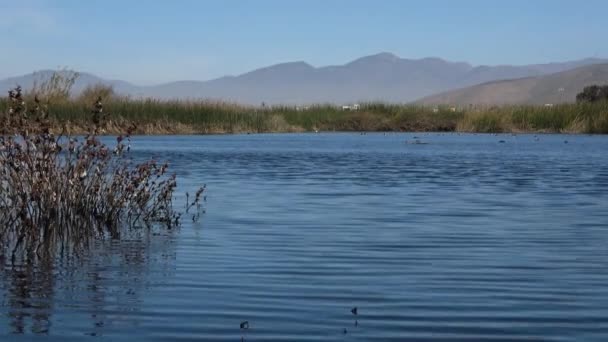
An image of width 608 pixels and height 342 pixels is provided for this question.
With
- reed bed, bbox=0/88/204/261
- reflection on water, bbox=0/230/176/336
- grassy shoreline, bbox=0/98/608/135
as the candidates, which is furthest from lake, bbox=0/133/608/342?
grassy shoreline, bbox=0/98/608/135

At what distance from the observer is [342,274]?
1188 cm

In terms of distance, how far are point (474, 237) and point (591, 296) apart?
479cm

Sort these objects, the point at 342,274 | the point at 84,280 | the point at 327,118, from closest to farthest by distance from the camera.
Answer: the point at 84,280 < the point at 342,274 < the point at 327,118

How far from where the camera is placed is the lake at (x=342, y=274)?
9.18 meters

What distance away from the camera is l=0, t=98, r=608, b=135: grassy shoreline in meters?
60.0

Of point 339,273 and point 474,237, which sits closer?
point 339,273

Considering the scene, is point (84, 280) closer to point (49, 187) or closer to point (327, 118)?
point (49, 187)

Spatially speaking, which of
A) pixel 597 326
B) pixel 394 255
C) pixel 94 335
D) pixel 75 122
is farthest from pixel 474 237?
pixel 75 122

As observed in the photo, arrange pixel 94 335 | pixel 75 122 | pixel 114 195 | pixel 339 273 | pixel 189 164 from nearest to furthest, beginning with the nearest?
pixel 94 335 < pixel 339 273 < pixel 114 195 < pixel 189 164 < pixel 75 122

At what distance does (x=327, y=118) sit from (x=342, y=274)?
219 ft

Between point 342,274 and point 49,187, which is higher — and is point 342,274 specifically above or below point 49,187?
below

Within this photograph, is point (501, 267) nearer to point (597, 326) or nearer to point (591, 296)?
point (591, 296)

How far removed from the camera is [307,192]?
23.8 meters

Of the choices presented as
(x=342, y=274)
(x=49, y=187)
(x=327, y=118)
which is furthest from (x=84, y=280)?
(x=327, y=118)
